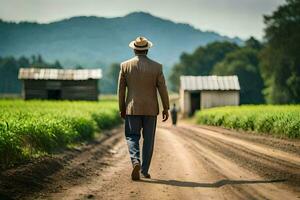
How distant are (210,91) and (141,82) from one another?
47.0 metres

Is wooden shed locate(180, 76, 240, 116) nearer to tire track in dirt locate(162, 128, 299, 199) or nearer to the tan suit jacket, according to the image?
tire track in dirt locate(162, 128, 299, 199)

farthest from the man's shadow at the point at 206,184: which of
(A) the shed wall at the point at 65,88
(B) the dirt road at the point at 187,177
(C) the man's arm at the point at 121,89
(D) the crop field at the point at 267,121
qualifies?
(A) the shed wall at the point at 65,88

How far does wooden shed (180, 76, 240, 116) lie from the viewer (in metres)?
55.8

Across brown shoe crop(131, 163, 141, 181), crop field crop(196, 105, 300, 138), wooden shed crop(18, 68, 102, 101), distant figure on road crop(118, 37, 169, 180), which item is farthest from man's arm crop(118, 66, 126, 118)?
wooden shed crop(18, 68, 102, 101)

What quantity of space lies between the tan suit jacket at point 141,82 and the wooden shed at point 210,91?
46.4 meters

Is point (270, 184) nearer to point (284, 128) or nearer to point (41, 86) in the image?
point (284, 128)

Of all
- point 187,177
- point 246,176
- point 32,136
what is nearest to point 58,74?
point 32,136

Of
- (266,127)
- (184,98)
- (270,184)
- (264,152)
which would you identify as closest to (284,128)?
(266,127)

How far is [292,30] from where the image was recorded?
6656cm

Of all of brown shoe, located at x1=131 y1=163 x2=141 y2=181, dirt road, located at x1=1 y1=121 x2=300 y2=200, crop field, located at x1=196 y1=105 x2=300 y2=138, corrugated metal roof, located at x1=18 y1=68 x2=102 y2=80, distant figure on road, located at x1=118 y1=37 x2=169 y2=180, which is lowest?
dirt road, located at x1=1 y1=121 x2=300 y2=200

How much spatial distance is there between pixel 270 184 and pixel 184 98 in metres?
48.7

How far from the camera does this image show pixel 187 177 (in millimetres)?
9109

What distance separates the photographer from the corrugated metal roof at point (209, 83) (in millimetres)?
56156

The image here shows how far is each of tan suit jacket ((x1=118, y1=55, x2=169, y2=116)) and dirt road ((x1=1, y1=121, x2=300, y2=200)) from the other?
134 centimetres
